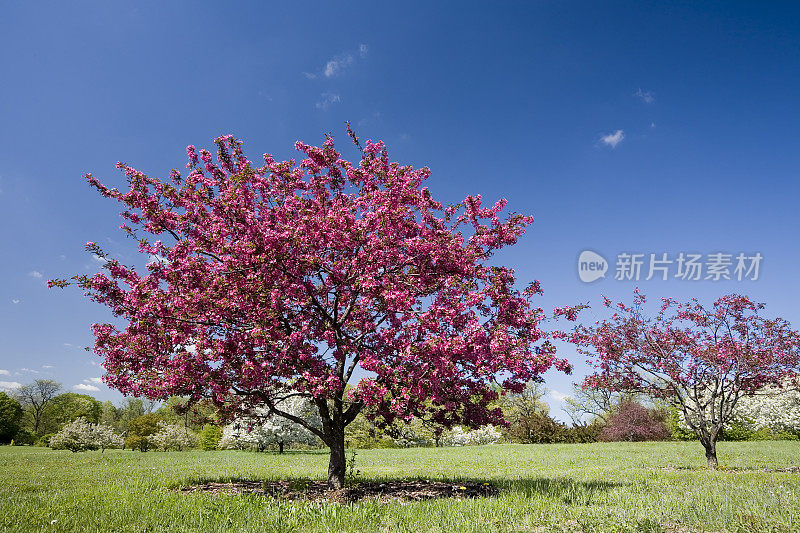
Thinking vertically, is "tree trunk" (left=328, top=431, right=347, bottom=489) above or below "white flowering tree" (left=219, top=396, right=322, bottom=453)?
above

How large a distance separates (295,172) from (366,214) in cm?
247

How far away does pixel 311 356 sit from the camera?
26.7 ft

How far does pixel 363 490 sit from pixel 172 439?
31053 millimetres

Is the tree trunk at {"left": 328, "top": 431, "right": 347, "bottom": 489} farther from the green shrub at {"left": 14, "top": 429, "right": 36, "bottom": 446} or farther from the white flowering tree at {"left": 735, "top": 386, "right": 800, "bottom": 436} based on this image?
the green shrub at {"left": 14, "top": 429, "right": 36, "bottom": 446}

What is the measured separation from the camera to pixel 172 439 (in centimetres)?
3425

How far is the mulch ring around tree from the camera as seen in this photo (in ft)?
27.9

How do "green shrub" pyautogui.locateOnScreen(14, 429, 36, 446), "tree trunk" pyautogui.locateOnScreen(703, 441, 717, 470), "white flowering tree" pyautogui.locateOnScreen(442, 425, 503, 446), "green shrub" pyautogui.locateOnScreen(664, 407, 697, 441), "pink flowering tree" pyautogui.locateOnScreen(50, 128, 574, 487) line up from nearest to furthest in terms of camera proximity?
"pink flowering tree" pyautogui.locateOnScreen(50, 128, 574, 487) → "tree trunk" pyautogui.locateOnScreen(703, 441, 717, 470) → "green shrub" pyautogui.locateOnScreen(664, 407, 697, 441) → "white flowering tree" pyautogui.locateOnScreen(442, 425, 503, 446) → "green shrub" pyautogui.locateOnScreen(14, 429, 36, 446)

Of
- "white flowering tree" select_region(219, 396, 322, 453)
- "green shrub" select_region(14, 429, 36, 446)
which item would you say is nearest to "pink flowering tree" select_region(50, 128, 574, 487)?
"white flowering tree" select_region(219, 396, 322, 453)

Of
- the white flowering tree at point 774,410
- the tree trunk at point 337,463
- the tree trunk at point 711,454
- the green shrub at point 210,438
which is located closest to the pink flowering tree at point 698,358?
the tree trunk at point 711,454

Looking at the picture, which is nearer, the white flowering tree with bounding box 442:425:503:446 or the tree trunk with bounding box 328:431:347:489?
the tree trunk with bounding box 328:431:347:489

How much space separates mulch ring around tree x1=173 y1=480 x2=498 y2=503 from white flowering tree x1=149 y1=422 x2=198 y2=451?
88.3ft

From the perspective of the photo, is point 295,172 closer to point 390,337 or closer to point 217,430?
point 390,337

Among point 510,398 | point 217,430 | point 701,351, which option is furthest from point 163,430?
point 510,398

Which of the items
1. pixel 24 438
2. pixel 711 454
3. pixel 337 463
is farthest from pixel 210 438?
pixel 24 438
